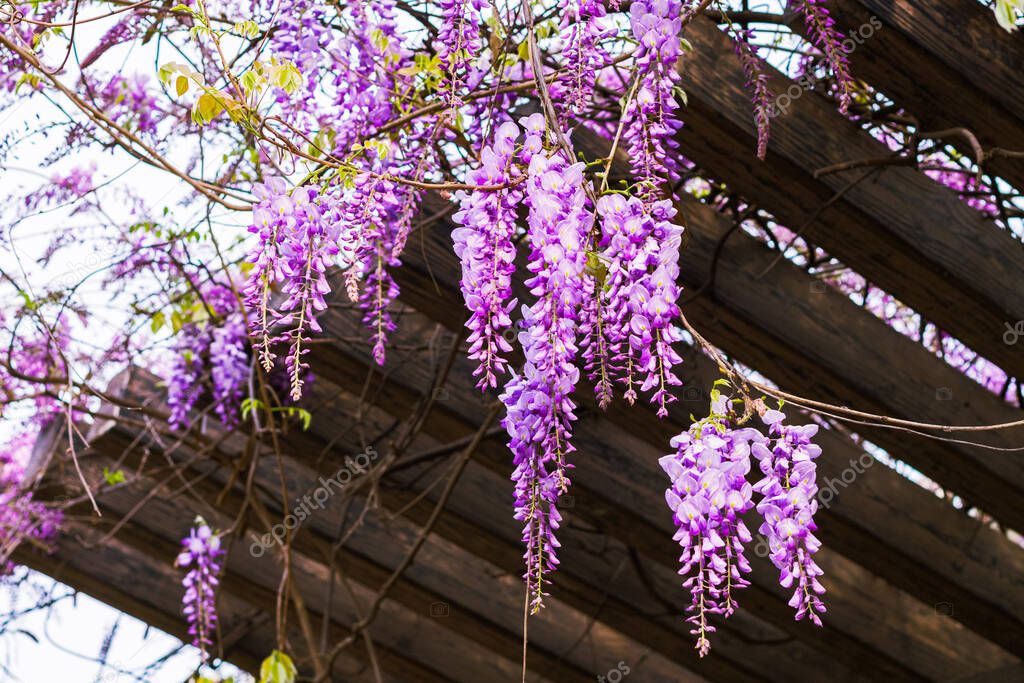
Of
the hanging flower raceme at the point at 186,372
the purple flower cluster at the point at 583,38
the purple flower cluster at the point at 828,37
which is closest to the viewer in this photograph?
the purple flower cluster at the point at 583,38

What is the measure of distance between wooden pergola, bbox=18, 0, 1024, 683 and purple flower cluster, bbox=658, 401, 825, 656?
1.00m

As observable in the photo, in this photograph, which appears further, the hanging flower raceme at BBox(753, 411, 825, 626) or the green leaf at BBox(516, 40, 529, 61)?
the green leaf at BBox(516, 40, 529, 61)

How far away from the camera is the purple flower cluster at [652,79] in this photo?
5.54ft

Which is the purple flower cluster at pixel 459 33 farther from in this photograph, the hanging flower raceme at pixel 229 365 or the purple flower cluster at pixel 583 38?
the hanging flower raceme at pixel 229 365

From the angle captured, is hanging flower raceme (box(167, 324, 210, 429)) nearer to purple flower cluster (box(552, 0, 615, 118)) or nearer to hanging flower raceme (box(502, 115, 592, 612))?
purple flower cluster (box(552, 0, 615, 118))

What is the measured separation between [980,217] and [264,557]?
8.91 feet

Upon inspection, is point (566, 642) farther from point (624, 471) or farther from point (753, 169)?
point (753, 169)

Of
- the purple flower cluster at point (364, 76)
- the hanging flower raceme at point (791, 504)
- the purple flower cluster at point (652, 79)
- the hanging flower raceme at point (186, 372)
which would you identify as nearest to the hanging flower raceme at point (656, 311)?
the hanging flower raceme at point (791, 504)

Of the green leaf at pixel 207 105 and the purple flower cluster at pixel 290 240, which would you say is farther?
the green leaf at pixel 207 105

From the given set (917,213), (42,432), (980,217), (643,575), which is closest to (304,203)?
(917,213)

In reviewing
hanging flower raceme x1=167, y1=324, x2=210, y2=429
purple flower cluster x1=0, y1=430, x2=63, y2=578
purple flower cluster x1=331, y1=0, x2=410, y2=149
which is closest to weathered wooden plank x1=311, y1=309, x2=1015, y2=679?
hanging flower raceme x1=167, y1=324, x2=210, y2=429

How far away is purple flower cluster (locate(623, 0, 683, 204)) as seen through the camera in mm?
1688

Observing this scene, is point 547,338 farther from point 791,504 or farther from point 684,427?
point 684,427

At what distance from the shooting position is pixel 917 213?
2.45 meters
